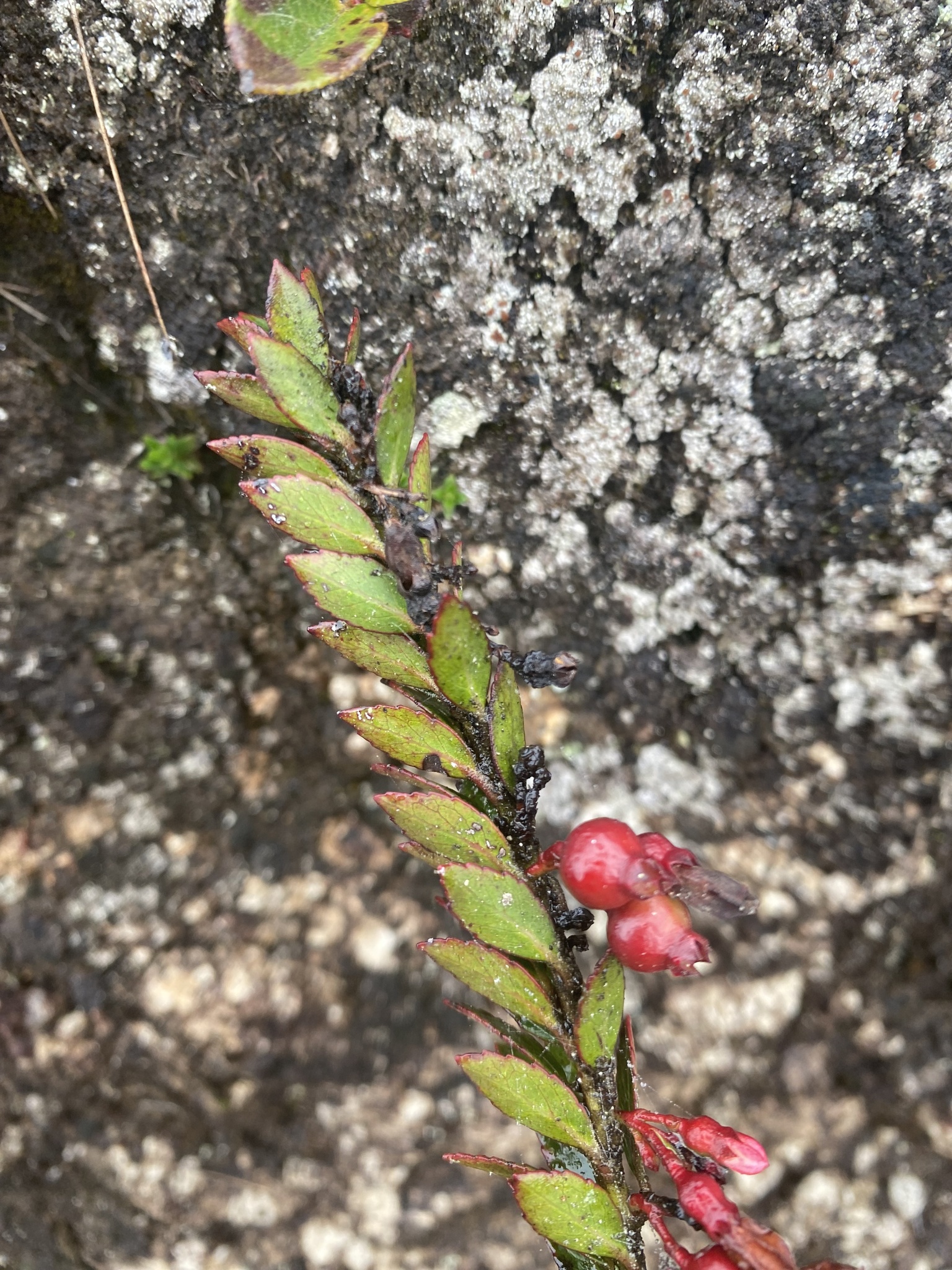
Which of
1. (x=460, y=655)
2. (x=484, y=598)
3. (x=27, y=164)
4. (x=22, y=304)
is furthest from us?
(x=484, y=598)

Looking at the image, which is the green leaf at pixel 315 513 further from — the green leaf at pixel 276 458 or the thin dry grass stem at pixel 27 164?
the thin dry grass stem at pixel 27 164

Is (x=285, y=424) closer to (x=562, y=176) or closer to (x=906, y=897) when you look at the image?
(x=562, y=176)

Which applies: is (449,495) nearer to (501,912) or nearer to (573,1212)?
(501,912)

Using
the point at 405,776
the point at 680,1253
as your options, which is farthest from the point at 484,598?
the point at 680,1253

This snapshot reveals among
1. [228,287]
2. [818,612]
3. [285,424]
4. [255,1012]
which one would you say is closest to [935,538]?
[818,612]

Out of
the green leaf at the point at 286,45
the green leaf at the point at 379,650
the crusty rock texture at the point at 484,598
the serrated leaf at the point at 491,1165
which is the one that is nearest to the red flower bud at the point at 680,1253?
the serrated leaf at the point at 491,1165

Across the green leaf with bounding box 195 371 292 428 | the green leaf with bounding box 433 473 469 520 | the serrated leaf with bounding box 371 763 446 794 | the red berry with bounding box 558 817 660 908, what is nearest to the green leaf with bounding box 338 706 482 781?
the serrated leaf with bounding box 371 763 446 794

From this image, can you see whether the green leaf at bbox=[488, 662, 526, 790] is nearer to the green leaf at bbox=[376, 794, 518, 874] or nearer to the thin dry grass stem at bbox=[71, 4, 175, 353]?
the green leaf at bbox=[376, 794, 518, 874]
